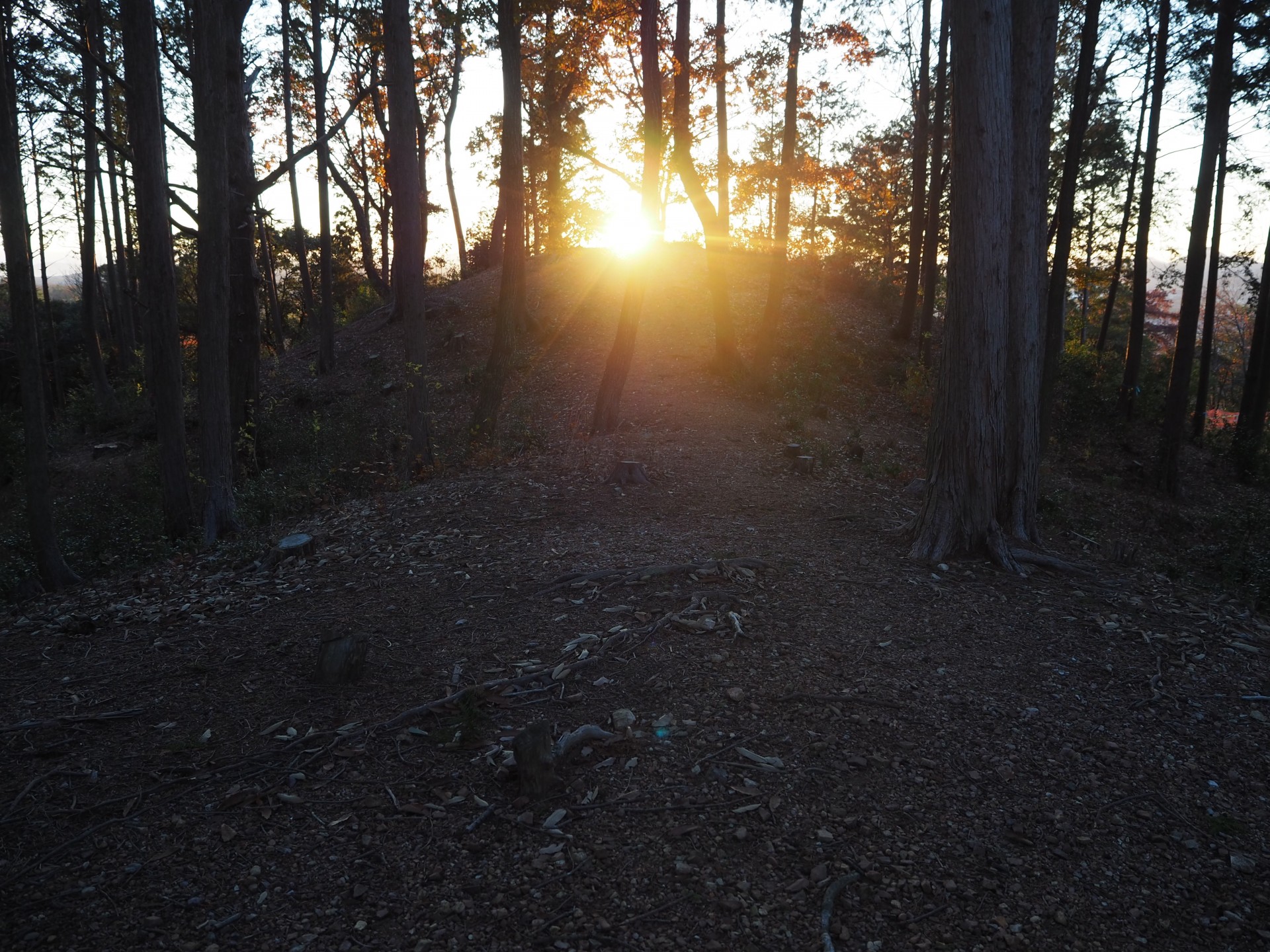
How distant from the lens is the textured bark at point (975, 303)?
5996 mm

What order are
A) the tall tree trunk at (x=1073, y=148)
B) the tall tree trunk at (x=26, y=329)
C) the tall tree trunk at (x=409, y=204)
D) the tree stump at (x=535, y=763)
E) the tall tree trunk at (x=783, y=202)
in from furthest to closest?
the tall tree trunk at (x=783, y=202)
the tall tree trunk at (x=1073, y=148)
the tall tree trunk at (x=409, y=204)
the tall tree trunk at (x=26, y=329)
the tree stump at (x=535, y=763)

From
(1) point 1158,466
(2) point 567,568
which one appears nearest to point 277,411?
(2) point 567,568

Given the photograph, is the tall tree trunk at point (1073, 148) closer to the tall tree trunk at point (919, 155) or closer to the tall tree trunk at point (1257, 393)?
the tall tree trunk at point (919, 155)

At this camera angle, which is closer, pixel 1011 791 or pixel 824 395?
pixel 1011 791

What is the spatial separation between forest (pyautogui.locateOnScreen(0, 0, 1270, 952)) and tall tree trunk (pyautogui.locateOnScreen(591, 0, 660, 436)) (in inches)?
2.7

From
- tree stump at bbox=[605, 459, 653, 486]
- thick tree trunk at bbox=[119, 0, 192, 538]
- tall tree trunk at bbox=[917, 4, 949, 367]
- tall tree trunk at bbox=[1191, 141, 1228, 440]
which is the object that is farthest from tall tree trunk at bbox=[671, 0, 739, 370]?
tall tree trunk at bbox=[1191, 141, 1228, 440]

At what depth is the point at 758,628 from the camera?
5.07 metres

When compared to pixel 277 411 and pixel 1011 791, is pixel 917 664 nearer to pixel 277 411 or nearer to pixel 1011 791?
pixel 1011 791

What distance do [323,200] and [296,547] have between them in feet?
43.1

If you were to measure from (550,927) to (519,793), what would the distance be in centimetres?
75

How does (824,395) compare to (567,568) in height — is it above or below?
above

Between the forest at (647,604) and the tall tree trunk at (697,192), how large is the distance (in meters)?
0.11

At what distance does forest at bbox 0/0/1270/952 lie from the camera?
2.97 meters

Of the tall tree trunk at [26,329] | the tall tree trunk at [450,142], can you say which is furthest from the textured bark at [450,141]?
the tall tree trunk at [26,329]
